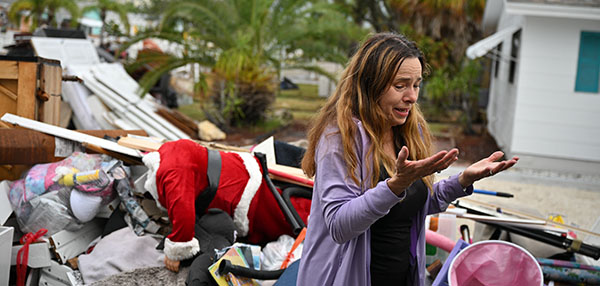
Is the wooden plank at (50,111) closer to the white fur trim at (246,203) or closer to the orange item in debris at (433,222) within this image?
the white fur trim at (246,203)

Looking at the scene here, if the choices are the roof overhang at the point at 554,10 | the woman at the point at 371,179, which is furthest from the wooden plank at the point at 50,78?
the roof overhang at the point at 554,10

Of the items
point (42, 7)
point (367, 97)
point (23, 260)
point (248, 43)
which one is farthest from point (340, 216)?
point (42, 7)

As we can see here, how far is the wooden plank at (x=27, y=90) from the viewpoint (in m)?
4.29

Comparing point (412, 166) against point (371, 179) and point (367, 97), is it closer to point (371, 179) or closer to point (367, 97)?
point (371, 179)

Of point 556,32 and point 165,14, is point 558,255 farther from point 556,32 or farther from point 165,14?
point 165,14

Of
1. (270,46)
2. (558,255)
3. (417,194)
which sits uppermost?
(270,46)

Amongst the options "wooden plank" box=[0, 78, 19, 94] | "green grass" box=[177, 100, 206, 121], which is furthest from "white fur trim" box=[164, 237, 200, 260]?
"green grass" box=[177, 100, 206, 121]

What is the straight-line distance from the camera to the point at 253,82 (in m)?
10.9

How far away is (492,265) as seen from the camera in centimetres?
263

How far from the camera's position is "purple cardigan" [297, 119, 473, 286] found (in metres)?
1.71

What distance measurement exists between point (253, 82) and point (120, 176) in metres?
7.01

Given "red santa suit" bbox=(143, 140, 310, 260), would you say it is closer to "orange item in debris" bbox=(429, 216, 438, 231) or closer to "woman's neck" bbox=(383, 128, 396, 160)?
"orange item in debris" bbox=(429, 216, 438, 231)

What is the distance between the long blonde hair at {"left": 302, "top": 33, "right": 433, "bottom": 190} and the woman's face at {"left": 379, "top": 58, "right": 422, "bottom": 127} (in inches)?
0.7

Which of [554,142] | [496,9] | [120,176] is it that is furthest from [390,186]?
[496,9]
